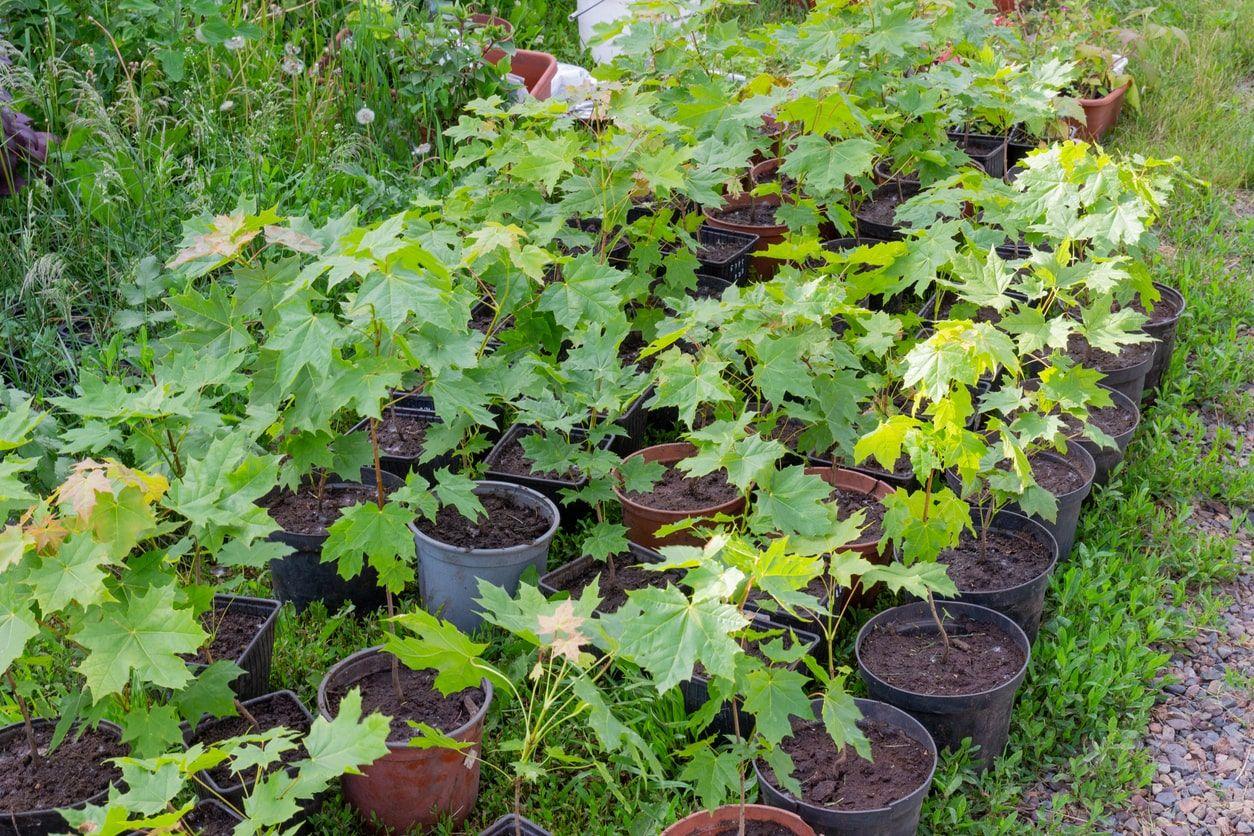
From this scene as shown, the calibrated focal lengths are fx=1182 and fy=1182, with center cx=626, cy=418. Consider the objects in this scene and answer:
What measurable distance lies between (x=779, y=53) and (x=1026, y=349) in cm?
192

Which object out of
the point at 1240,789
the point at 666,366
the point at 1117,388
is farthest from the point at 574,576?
the point at 1117,388

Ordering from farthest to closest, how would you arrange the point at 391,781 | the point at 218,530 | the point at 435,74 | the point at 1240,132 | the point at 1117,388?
the point at 1240,132 → the point at 435,74 → the point at 1117,388 → the point at 391,781 → the point at 218,530

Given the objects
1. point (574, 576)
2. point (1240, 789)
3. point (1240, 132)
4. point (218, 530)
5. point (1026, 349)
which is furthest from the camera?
point (1240, 132)

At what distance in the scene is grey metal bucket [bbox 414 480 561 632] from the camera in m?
3.14

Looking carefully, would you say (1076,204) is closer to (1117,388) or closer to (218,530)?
(1117,388)

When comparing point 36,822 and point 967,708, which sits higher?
point 36,822

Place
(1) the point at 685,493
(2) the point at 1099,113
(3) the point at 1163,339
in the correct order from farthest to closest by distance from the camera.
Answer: (2) the point at 1099,113 → (3) the point at 1163,339 → (1) the point at 685,493

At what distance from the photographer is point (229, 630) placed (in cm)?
300

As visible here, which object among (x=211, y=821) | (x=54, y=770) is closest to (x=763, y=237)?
(x=211, y=821)

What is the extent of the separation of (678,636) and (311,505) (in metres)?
1.74

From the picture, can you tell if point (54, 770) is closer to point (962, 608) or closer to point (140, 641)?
point (140, 641)

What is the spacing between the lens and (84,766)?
2.55 m

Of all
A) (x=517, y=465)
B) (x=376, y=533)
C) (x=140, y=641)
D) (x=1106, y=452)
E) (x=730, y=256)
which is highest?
(x=140, y=641)

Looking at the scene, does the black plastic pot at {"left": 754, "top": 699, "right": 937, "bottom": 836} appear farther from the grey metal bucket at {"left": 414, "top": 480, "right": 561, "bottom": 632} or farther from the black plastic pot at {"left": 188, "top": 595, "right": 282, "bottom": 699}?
the black plastic pot at {"left": 188, "top": 595, "right": 282, "bottom": 699}
